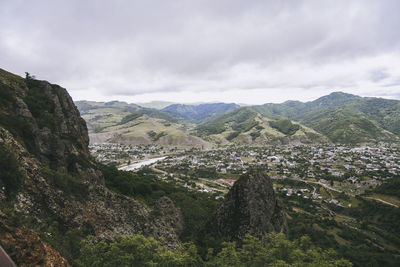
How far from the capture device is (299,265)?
20766 millimetres

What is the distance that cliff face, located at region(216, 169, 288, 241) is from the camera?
39.0 m

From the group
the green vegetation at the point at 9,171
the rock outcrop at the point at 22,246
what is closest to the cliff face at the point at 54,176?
the green vegetation at the point at 9,171

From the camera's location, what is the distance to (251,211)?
131 feet

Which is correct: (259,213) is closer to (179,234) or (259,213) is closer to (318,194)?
(179,234)

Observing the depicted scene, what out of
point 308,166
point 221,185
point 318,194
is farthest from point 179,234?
point 308,166

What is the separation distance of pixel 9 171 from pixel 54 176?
19.7 ft

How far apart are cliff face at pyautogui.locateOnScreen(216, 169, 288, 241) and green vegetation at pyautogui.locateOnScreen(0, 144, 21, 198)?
33994 millimetres

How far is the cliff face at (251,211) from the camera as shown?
38956 mm

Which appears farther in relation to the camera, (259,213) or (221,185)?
(221,185)

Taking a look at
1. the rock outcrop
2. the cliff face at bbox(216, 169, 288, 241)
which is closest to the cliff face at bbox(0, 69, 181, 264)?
the rock outcrop

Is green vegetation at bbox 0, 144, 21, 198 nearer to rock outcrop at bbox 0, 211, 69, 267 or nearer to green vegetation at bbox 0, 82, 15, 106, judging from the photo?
rock outcrop at bbox 0, 211, 69, 267

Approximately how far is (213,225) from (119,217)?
2195 centimetres

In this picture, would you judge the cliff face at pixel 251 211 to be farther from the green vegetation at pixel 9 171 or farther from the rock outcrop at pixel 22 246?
the green vegetation at pixel 9 171

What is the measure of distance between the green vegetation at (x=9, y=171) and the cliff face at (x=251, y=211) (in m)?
34.0
